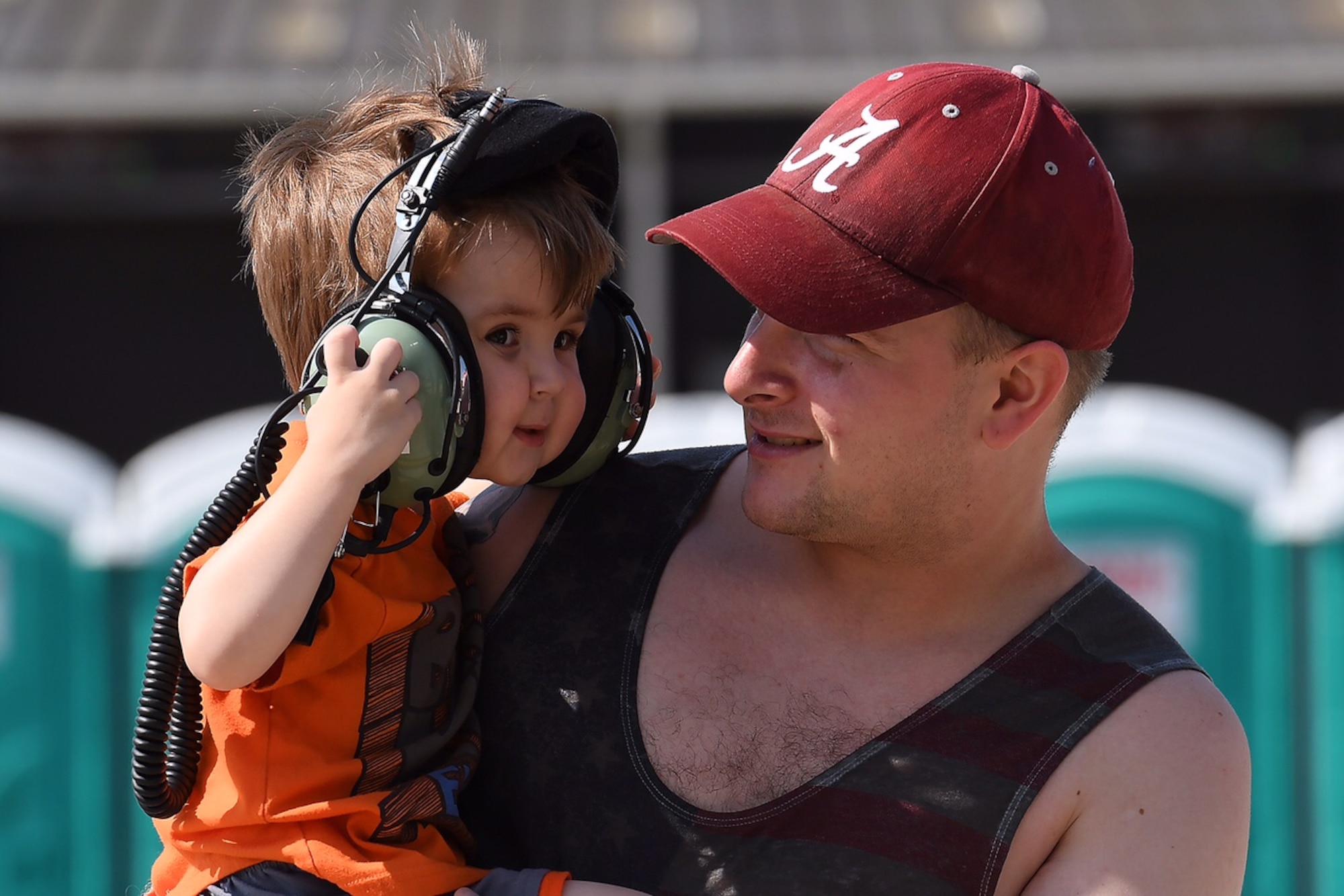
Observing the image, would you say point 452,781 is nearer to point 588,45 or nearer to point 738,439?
point 738,439

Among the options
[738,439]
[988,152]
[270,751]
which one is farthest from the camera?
[738,439]

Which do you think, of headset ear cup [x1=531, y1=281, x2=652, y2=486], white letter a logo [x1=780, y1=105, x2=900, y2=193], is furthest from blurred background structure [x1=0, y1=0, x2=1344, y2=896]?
white letter a logo [x1=780, y1=105, x2=900, y2=193]

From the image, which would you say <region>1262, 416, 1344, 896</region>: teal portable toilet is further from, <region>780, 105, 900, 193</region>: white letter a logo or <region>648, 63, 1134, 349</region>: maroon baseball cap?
<region>780, 105, 900, 193</region>: white letter a logo

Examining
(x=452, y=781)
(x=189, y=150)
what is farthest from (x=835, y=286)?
(x=189, y=150)

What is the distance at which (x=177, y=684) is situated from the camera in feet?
6.31

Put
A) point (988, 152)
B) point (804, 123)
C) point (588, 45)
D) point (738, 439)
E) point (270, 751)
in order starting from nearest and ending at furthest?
point (270, 751) → point (988, 152) → point (738, 439) → point (588, 45) → point (804, 123)

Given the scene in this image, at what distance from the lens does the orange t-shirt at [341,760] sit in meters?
1.87

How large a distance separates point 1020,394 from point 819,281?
0.35m

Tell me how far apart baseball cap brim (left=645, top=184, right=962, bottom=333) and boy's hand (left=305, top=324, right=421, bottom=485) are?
0.50 m

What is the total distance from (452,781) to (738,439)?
6.76 feet

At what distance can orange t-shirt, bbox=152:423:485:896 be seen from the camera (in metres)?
1.87

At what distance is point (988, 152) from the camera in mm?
2021

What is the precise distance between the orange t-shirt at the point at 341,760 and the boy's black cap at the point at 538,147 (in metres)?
0.40

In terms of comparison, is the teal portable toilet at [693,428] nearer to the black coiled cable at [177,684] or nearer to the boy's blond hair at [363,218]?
the boy's blond hair at [363,218]
